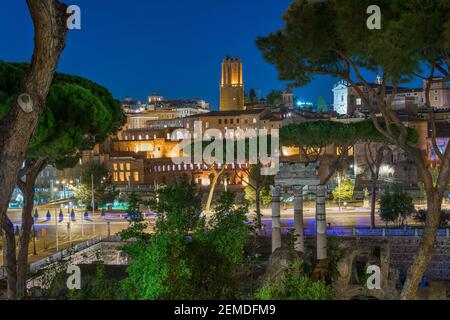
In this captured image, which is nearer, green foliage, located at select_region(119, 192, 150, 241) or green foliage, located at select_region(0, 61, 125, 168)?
green foliage, located at select_region(119, 192, 150, 241)

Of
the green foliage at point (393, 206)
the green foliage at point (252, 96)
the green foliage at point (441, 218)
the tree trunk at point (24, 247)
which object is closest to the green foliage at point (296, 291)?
the tree trunk at point (24, 247)

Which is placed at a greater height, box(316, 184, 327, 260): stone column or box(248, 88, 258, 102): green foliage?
box(248, 88, 258, 102): green foliage

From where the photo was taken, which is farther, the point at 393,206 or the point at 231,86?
the point at 231,86

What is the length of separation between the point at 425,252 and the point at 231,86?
9231cm

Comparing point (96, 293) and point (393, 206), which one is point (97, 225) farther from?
point (96, 293)

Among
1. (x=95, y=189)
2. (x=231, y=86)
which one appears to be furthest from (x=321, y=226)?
(x=231, y=86)

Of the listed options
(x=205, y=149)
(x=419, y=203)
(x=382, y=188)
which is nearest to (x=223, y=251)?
(x=205, y=149)

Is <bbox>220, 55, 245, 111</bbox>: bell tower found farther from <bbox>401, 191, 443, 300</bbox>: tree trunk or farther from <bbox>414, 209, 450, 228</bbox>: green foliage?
<bbox>401, 191, 443, 300</bbox>: tree trunk

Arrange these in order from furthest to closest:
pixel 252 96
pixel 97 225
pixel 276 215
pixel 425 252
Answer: pixel 252 96 → pixel 97 225 → pixel 276 215 → pixel 425 252

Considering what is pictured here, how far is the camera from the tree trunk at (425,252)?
1126 centimetres

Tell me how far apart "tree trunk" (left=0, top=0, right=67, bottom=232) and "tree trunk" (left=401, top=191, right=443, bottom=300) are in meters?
8.40

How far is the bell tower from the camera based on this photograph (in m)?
102

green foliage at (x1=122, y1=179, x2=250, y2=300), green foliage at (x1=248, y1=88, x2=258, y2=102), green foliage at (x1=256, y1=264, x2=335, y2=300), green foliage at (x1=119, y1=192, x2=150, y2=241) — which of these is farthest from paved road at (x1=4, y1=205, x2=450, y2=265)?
green foliage at (x1=248, y1=88, x2=258, y2=102)

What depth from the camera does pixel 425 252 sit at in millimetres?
11359
